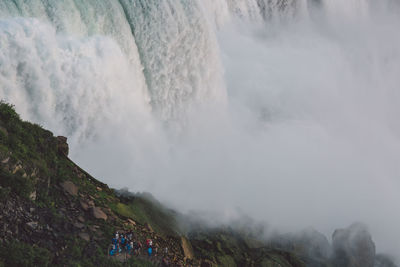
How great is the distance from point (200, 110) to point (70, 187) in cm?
1422

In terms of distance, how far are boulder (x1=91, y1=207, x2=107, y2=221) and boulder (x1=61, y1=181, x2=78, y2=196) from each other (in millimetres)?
504

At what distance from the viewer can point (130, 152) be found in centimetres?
1836

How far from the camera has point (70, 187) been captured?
9.29 meters

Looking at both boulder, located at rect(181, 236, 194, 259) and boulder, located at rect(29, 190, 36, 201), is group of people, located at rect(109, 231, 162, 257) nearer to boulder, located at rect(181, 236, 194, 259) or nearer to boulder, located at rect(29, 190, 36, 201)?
boulder, located at rect(29, 190, 36, 201)

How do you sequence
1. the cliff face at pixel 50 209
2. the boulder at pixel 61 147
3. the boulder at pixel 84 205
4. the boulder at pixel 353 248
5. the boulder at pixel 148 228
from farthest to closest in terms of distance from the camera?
the boulder at pixel 353 248 < the boulder at pixel 148 228 < the boulder at pixel 61 147 < the boulder at pixel 84 205 < the cliff face at pixel 50 209

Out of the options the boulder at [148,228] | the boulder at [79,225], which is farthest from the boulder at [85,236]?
the boulder at [148,228]

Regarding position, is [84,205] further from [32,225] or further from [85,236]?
[32,225]

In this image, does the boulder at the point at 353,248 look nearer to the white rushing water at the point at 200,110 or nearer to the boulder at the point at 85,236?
the white rushing water at the point at 200,110

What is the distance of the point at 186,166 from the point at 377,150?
24702mm

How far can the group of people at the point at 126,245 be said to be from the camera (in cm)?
863

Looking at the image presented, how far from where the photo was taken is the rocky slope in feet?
23.4

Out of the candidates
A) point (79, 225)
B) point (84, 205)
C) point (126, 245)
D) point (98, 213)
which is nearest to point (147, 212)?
point (98, 213)

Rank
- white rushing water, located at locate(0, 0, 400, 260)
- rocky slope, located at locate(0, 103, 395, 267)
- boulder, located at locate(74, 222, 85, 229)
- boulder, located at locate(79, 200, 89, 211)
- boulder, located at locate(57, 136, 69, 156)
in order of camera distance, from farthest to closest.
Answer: white rushing water, located at locate(0, 0, 400, 260) → boulder, located at locate(57, 136, 69, 156) → boulder, located at locate(79, 200, 89, 211) → boulder, located at locate(74, 222, 85, 229) → rocky slope, located at locate(0, 103, 395, 267)

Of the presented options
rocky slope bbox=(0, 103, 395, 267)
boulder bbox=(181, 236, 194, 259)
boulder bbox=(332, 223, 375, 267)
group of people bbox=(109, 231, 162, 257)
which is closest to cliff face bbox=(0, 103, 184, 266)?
rocky slope bbox=(0, 103, 395, 267)
